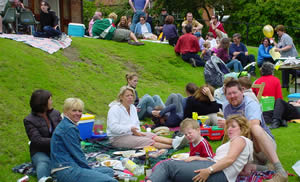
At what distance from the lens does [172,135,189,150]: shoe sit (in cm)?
638

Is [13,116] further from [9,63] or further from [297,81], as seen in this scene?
[297,81]

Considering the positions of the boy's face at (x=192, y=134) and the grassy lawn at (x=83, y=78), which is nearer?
the boy's face at (x=192, y=134)

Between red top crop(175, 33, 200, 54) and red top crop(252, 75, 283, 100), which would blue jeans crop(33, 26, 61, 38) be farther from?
red top crop(252, 75, 283, 100)

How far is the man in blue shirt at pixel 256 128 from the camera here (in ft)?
15.1

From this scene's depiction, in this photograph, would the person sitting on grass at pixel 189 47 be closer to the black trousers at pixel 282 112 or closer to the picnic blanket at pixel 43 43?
the picnic blanket at pixel 43 43

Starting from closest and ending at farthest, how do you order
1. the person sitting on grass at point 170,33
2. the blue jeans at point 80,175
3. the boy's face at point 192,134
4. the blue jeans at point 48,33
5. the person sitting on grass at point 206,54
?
the blue jeans at point 80,175
the boy's face at point 192,134
the blue jeans at point 48,33
the person sitting on grass at point 206,54
the person sitting on grass at point 170,33

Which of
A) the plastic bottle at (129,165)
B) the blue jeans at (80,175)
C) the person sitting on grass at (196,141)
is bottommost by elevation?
the plastic bottle at (129,165)

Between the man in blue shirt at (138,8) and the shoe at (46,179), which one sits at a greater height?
the man in blue shirt at (138,8)

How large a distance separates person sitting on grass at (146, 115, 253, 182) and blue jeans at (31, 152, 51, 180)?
4.89 feet

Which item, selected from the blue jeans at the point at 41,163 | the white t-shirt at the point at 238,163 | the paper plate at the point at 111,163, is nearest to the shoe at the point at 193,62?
the paper plate at the point at 111,163

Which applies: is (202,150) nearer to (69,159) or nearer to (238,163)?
(238,163)

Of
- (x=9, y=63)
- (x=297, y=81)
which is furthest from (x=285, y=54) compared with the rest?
(x=9, y=63)

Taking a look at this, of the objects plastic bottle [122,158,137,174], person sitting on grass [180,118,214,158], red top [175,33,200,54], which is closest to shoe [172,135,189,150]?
plastic bottle [122,158,137,174]

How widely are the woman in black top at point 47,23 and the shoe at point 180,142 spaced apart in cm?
697
